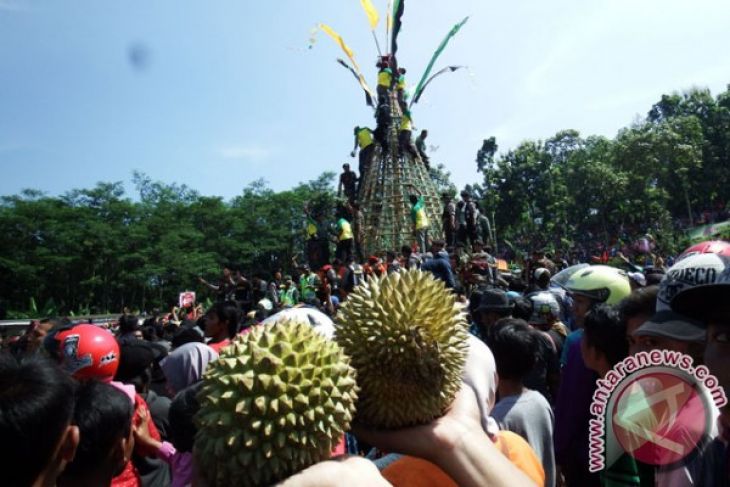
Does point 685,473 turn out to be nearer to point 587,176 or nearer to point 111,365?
point 111,365

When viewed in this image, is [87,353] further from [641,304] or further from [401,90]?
[401,90]

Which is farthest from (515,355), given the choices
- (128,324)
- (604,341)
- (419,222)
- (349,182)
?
(349,182)

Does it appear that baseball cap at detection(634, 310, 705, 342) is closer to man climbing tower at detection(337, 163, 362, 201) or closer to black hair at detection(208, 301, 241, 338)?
black hair at detection(208, 301, 241, 338)

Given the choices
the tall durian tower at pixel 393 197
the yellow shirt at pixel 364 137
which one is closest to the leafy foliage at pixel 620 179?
the tall durian tower at pixel 393 197

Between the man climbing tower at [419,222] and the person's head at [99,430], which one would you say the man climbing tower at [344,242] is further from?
the person's head at [99,430]

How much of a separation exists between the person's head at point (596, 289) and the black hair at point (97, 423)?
331 centimetres

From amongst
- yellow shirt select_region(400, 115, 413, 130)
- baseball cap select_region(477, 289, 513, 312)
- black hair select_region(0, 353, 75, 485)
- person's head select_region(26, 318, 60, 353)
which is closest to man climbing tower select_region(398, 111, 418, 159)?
yellow shirt select_region(400, 115, 413, 130)

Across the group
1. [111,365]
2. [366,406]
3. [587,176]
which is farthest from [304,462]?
[587,176]

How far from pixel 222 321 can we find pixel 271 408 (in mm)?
4165

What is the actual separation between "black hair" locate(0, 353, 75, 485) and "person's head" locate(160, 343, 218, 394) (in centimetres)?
185

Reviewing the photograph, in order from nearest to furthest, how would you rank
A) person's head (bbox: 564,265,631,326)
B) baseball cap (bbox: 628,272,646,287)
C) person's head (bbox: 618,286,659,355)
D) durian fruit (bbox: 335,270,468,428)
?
durian fruit (bbox: 335,270,468,428) → person's head (bbox: 618,286,659,355) → person's head (bbox: 564,265,631,326) → baseball cap (bbox: 628,272,646,287)

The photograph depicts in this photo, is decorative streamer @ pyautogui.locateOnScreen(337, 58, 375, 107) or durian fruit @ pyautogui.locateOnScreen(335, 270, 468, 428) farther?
decorative streamer @ pyautogui.locateOnScreen(337, 58, 375, 107)

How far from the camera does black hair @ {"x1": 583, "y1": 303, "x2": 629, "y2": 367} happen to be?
2.96 m

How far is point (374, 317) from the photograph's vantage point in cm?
126
